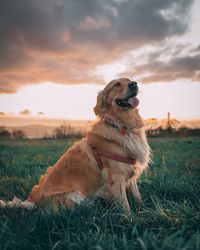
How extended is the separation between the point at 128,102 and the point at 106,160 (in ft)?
3.05

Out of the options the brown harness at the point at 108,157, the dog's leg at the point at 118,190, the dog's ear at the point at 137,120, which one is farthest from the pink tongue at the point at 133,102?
the dog's leg at the point at 118,190

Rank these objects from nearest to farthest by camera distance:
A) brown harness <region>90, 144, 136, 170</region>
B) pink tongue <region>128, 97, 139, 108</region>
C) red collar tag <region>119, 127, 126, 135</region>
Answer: brown harness <region>90, 144, 136, 170</region> < red collar tag <region>119, 127, 126, 135</region> < pink tongue <region>128, 97, 139, 108</region>

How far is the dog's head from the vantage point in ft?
14.9

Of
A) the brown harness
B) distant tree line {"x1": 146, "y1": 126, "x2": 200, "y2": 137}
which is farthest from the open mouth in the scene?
distant tree line {"x1": 146, "y1": 126, "x2": 200, "y2": 137}

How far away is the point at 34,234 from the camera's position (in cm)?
298

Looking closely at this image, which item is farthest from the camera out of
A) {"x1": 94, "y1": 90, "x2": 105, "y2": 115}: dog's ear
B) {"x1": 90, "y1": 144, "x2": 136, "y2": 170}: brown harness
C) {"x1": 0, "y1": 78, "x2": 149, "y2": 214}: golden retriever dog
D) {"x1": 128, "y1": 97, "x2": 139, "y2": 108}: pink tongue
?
{"x1": 94, "y1": 90, "x2": 105, "y2": 115}: dog's ear

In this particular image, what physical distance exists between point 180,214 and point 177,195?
1.57 meters

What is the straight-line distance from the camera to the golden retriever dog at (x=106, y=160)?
4.09 m

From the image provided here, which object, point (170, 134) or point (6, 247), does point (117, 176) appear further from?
point (170, 134)

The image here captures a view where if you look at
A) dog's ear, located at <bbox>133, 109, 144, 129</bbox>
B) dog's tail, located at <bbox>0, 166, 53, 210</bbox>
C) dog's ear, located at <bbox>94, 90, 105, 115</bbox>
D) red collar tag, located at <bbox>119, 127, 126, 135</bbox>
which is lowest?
dog's tail, located at <bbox>0, 166, 53, 210</bbox>

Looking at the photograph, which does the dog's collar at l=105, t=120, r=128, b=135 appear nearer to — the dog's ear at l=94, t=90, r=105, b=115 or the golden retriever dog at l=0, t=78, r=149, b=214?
the golden retriever dog at l=0, t=78, r=149, b=214

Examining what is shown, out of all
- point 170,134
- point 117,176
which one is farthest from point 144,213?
point 170,134

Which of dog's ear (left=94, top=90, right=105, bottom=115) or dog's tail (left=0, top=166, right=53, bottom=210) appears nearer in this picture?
dog's tail (left=0, top=166, right=53, bottom=210)

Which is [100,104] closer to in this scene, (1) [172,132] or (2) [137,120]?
(2) [137,120]
